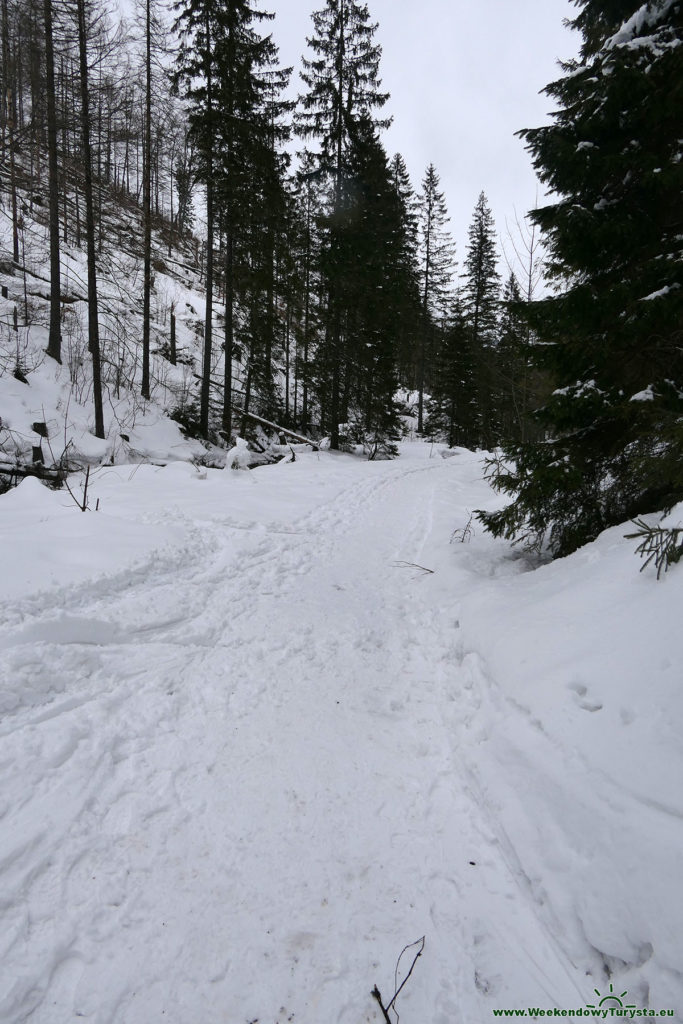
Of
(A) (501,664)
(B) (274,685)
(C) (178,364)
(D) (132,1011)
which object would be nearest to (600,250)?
(A) (501,664)

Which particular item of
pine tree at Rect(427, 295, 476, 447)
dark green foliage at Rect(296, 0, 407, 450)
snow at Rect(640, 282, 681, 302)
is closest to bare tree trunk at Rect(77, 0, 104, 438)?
dark green foliage at Rect(296, 0, 407, 450)

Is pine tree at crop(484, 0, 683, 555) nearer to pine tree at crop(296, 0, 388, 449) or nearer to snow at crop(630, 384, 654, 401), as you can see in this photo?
snow at crop(630, 384, 654, 401)

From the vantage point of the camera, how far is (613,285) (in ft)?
13.3

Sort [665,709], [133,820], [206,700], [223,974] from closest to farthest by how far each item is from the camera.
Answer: [223,974] < [665,709] < [133,820] < [206,700]

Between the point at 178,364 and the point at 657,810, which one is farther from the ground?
the point at 178,364

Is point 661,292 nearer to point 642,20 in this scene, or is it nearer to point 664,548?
point 664,548

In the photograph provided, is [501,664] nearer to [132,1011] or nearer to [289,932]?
[289,932]

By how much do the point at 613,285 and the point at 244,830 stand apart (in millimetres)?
5022

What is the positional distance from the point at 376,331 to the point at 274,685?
64.3ft

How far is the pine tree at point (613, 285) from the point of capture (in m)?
3.87

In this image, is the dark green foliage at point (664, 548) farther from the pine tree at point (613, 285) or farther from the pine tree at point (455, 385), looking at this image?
the pine tree at point (455, 385)

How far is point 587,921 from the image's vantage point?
179cm

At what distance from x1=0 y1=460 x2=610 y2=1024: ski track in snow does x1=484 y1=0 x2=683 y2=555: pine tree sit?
212 centimetres

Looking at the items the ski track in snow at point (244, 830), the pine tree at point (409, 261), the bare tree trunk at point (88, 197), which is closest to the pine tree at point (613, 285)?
the ski track in snow at point (244, 830)
